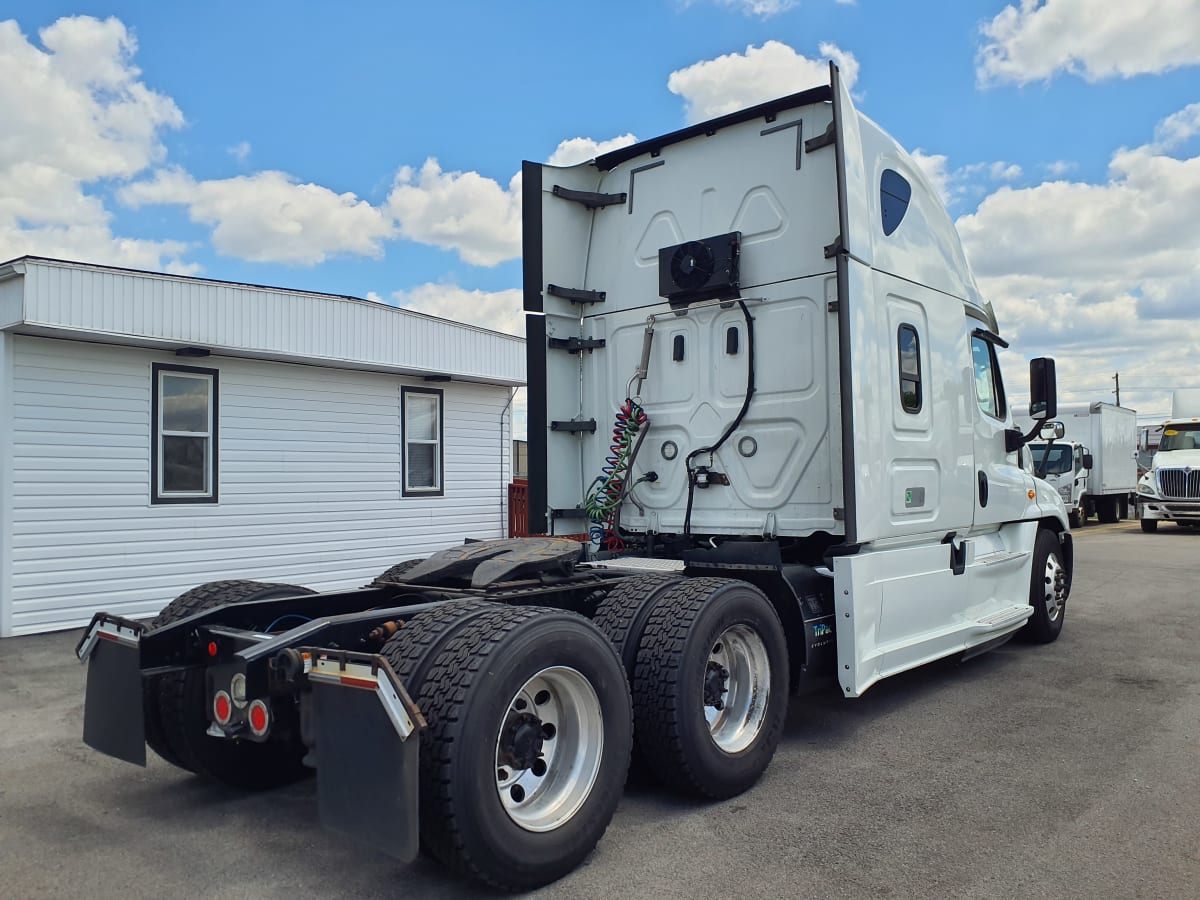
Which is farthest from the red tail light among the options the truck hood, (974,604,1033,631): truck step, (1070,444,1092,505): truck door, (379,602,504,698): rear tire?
the truck hood

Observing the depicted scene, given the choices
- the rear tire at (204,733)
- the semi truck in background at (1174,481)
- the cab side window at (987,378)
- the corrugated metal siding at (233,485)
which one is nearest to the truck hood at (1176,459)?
the semi truck in background at (1174,481)

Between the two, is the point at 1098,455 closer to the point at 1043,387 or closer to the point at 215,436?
the point at 1043,387

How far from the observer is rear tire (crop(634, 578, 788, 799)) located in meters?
4.16

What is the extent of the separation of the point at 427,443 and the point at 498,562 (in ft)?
28.8

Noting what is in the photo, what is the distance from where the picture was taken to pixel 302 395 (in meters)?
11.6

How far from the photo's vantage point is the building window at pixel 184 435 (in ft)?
33.2

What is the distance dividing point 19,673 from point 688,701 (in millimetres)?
5987

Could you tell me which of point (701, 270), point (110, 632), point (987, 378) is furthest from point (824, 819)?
point (987, 378)

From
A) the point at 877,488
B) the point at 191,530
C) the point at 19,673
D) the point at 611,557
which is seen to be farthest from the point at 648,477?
the point at 191,530

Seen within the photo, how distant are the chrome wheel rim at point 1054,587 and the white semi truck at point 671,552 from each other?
48mm

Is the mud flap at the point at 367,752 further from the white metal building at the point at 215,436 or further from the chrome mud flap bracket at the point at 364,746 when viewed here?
the white metal building at the point at 215,436

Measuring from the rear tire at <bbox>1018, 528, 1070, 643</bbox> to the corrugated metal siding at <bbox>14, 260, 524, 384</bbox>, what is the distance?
25.7 ft

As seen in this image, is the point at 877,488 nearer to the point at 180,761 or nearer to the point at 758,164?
the point at 758,164

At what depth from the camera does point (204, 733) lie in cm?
419
